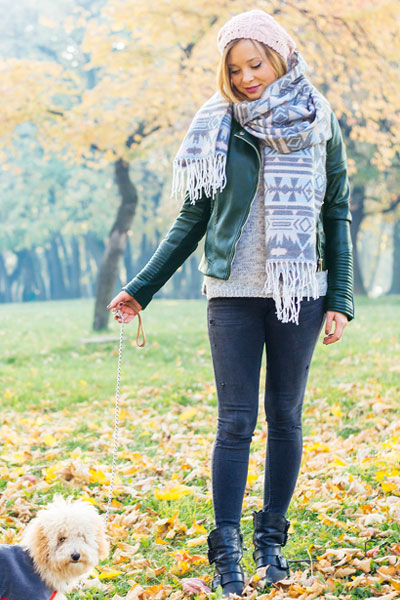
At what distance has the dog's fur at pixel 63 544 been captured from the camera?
7.88 ft

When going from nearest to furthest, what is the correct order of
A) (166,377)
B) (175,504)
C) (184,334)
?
(175,504), (166,377), (184,334)

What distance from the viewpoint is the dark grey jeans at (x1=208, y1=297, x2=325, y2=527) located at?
2666 millimetres

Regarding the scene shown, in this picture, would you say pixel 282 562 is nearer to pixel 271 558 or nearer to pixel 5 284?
pixel 271 558

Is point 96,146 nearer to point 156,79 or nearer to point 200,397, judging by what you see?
point 156,79

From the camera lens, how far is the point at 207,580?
9.39 ft

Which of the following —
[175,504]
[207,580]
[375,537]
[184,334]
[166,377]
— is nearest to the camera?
[207,580]

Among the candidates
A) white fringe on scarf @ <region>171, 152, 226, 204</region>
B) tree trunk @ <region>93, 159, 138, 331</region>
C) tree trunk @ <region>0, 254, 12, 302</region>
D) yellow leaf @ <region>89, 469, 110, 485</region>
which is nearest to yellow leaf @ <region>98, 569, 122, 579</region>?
yellow leaf @ <region>89, 469, 110, 485</region>

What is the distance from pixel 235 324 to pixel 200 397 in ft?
14.1

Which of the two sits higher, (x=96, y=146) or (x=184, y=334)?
(x=96, y=146)

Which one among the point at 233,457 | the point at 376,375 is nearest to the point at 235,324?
the point at 233,457

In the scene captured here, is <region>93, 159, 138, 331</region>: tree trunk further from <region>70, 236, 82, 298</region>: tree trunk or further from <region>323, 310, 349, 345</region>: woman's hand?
<region>70, 236, 82, 298</region>: tree trunk

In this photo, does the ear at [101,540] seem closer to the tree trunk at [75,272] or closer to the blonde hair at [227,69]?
the blonde hair at [227,69]

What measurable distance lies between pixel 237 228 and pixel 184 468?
2.33m

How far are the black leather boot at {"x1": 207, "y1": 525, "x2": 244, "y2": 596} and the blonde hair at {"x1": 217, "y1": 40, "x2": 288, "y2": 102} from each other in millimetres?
1739
